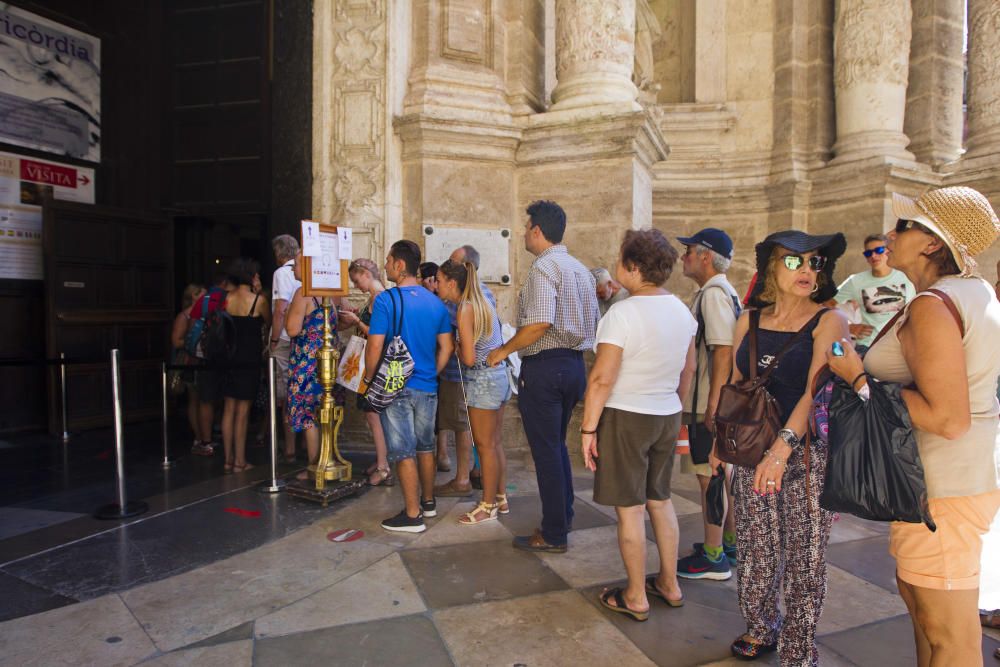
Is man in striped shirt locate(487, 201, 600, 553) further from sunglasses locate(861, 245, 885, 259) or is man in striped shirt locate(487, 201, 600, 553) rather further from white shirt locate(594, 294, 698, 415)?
sunglasses locate(861, 245, 885, 259)

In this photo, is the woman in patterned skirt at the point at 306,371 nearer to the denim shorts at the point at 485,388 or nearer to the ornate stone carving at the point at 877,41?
the denim shorts at the point at 485,388

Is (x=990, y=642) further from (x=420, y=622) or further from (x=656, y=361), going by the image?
(x=420, y=622)

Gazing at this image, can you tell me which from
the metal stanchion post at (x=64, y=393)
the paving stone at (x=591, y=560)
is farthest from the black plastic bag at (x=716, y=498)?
the metal stanchion post at (x=64, y=393)

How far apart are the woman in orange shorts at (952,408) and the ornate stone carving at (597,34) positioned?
4.69m

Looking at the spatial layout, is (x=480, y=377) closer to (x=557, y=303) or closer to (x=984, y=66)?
(x=557, y=303)

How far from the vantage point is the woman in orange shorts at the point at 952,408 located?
187 centimetres

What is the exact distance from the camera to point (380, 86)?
597 centimetres

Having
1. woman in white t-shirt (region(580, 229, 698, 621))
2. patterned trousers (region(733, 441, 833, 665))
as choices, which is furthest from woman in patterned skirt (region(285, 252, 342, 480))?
patterned trousers (region(733, 441, 833, 665))

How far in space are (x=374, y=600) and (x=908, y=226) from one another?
8.55ft

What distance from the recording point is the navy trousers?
360 cm

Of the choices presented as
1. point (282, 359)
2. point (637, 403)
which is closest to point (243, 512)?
point (282, 359)

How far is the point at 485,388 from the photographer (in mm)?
3988

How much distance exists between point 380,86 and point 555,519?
425 centimetres

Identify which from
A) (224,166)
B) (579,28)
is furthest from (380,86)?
(224,166)
